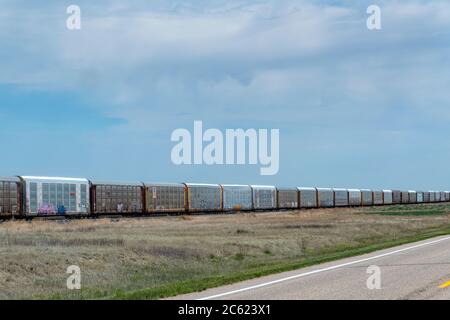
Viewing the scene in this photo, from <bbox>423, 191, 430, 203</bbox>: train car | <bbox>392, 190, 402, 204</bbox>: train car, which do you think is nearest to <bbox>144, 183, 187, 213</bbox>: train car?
<bbox>392, 190, 402, 204</bbox>: train car

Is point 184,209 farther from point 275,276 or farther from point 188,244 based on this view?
point 275,276

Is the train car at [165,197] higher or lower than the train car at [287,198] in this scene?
higher

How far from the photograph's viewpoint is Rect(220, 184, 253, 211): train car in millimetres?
76438

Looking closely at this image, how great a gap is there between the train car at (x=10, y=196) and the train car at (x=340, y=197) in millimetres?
70721

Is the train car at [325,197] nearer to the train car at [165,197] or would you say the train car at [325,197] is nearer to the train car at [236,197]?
the train car at [236,197]

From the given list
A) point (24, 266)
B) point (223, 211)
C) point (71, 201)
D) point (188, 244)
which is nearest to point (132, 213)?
point (71, 201)

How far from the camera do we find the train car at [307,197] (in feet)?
314

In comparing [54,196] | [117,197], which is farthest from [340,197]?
[54,196]

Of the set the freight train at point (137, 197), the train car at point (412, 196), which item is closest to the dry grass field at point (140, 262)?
the freight train at point (137, 197)

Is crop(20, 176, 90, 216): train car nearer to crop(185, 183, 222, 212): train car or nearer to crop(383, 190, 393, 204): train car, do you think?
crop(185, 183, 222, 212): train car

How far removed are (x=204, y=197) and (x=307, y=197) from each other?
30.3 meters

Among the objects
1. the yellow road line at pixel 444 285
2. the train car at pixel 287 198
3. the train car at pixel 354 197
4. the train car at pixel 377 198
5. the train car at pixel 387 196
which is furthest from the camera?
the train car at pixel 387 196

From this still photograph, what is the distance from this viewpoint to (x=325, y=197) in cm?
10438

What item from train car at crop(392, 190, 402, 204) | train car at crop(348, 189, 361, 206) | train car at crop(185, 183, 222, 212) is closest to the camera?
train car at crop(185, 183, 222, 212)
